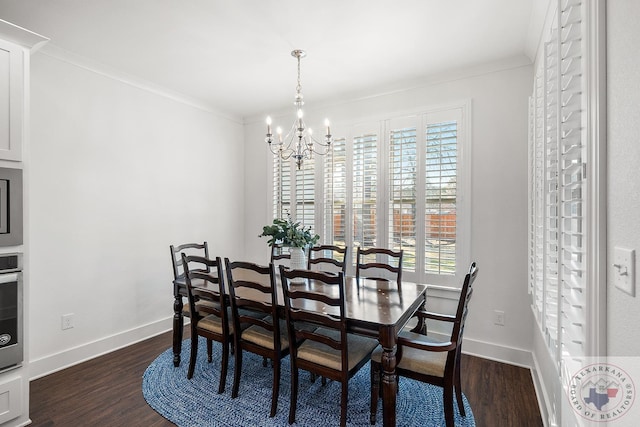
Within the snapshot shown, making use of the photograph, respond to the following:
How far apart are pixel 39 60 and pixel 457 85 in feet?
12.4

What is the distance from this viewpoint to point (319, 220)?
4.05 metres

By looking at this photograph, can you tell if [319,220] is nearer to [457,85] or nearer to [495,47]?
[457,85]

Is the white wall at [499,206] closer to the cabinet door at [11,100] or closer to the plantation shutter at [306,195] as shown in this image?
the plantation shutter at [306,195]

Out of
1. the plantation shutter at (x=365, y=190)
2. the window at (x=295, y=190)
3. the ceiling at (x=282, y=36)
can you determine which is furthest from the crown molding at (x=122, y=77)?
the plantation shutter at (x=365, y=190)

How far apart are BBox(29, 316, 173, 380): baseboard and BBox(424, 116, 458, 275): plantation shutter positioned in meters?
3.08

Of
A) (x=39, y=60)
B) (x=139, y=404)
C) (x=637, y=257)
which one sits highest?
(x=39, y=60)

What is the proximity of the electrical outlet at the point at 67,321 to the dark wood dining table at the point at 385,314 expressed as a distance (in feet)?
3.77

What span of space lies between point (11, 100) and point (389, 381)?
2899 mm

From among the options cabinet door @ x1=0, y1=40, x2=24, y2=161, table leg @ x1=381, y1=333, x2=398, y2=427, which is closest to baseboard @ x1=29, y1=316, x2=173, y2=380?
cabinet door @ x1=0, y1=40, x2=24, y2=161

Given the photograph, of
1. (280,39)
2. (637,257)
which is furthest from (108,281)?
(637,257)

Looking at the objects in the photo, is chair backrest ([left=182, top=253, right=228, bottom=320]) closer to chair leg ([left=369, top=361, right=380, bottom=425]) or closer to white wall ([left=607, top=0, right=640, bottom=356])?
chair leg ([left=369, top=361, right=380, bottom=425])

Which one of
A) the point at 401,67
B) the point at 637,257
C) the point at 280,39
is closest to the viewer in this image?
the point at 637,257

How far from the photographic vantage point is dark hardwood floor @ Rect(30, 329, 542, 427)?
2139 millimetres

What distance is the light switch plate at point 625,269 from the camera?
89cm
